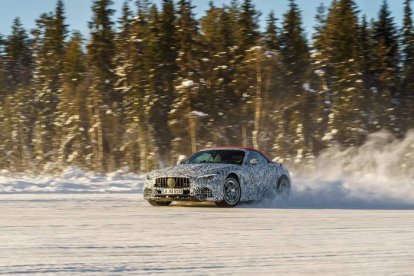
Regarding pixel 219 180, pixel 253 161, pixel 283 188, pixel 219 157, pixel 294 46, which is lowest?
pixel 283 188

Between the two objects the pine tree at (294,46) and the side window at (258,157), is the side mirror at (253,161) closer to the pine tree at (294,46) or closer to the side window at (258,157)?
the side window at (258,157)

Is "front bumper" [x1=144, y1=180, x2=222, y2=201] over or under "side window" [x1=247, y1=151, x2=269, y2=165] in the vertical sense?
under

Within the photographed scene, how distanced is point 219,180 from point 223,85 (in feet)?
114

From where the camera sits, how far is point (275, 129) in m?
47.2

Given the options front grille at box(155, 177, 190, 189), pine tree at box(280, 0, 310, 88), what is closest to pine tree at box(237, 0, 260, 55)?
pine tree at box(280, 0, 310, 88)

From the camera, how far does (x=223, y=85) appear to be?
47.8 m

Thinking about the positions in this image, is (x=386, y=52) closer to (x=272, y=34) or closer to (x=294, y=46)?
(x=294, y=46)

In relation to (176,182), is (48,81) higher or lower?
higher

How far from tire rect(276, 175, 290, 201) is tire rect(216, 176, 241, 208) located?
182 centimetres

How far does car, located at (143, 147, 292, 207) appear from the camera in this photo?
13.1 m

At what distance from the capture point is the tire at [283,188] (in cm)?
1529

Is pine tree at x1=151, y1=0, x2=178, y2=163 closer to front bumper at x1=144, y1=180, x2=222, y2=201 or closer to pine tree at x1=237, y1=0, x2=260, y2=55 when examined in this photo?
pine tree at x1=237, y1=0, x2=260, y2=55

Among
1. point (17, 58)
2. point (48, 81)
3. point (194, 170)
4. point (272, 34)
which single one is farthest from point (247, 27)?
point (194, 170)

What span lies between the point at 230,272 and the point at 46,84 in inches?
2125
